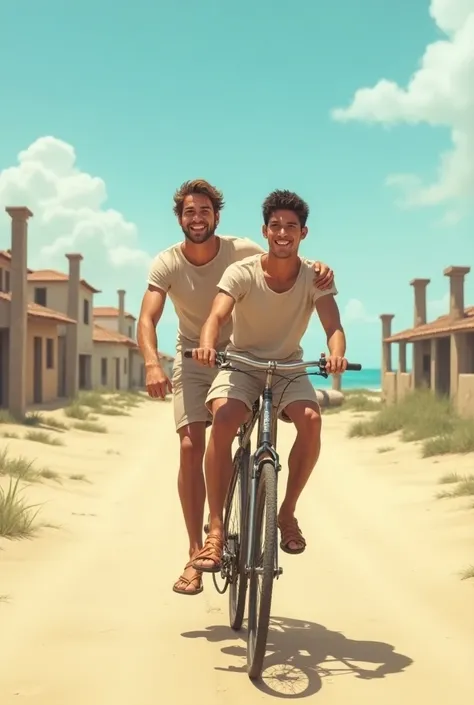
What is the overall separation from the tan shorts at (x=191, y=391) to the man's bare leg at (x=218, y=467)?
1.72ft

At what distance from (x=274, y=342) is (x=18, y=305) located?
17.6 metres

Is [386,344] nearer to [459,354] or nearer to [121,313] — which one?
[459,354]

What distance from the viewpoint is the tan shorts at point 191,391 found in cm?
479

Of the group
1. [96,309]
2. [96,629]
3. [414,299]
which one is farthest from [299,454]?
[96,309]

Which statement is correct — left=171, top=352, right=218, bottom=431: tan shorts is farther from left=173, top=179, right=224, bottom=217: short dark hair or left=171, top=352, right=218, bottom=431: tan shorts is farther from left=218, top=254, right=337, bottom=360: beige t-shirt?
left=173, top=179, right=224, bottom=217: short dark hair

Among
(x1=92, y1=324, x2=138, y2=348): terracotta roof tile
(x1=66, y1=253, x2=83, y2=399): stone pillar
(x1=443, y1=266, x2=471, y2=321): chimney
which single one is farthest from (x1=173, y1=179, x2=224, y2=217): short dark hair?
(x1=92, y1=324, x2=138, y2=348): terracotta roof tile

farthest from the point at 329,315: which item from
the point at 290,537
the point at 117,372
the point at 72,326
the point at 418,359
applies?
the point at 117,372

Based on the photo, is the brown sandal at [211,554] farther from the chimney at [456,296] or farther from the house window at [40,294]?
the house window at [40,294]

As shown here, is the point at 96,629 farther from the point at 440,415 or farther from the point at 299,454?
the point at 440,415

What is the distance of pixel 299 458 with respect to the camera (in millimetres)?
4180

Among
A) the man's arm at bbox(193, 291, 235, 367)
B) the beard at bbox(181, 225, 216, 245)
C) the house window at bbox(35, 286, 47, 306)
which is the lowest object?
the man's arm at bbox(193, 291, 235, 367)

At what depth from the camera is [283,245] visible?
4301 mm

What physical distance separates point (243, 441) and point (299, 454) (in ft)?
1.07

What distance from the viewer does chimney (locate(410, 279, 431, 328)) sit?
32656 millimetres
